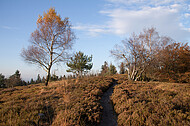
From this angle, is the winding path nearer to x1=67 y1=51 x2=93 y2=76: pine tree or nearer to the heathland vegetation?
the heathland vegetation

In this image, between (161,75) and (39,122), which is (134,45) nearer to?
(161,75)

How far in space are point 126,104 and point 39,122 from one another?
207 inches

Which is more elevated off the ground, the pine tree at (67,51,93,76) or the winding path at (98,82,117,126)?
the pine tree at (67,51,93,76)

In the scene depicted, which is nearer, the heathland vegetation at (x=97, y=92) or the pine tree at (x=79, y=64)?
the heathland vegetation at (x=97, y=92)

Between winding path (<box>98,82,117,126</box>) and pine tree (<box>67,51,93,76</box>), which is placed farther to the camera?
pine tree (<box>67,51,93,76</box>)

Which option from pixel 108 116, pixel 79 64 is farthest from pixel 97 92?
pixel 79 64

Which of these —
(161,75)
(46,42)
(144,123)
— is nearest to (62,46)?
(46,42)

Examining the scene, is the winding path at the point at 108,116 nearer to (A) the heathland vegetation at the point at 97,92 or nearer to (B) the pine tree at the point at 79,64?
(A) the heathland vegetation at the point at 97,92

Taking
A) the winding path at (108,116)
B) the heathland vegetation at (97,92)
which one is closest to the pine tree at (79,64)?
the heathland vegetation at (97,92)

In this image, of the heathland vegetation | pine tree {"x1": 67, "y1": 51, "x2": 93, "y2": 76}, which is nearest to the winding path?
the heathland vegetation

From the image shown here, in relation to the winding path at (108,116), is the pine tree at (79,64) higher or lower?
higher

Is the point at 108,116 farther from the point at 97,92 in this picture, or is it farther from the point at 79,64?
the point at 79,64

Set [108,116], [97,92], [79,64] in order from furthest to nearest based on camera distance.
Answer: [79,64], [97,92], [108,116]

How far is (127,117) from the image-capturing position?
5.67 m
